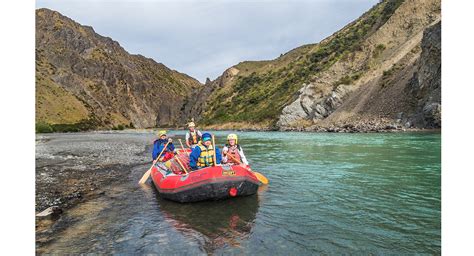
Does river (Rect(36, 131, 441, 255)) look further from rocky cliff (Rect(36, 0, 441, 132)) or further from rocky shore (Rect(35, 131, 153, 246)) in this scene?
rocky cliff (Rect(36, 0, 441, 132))

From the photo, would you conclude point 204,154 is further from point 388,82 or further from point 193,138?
point 388,82

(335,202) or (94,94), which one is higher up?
(94,94)

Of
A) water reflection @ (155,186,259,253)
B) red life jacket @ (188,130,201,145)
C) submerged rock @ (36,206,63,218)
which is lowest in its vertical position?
water reflection @ (155,186,259,253)

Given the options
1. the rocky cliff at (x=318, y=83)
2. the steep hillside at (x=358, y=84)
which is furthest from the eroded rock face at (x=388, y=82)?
the rocky cliff at (x=318, y=83)

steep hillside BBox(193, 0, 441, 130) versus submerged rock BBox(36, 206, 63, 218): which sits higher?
steep hillside BBox(193, 0, 441, 130)

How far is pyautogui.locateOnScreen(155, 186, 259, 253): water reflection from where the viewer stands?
745 centimetres

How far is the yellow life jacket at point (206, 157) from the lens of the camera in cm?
1098

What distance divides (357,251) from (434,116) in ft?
120

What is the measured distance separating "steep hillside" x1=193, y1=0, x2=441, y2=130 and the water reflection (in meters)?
35.8

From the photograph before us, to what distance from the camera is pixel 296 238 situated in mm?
7473

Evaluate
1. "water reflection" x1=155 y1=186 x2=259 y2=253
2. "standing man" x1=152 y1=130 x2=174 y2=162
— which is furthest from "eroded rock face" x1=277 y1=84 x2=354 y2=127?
"water reflection" x1=155 y1=186 x2=259 y2=253

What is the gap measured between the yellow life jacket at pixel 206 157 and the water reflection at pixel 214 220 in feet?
4.24
